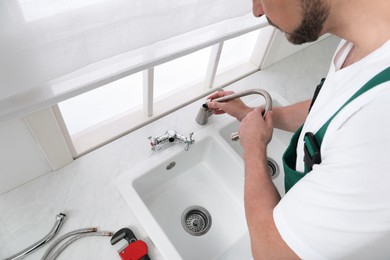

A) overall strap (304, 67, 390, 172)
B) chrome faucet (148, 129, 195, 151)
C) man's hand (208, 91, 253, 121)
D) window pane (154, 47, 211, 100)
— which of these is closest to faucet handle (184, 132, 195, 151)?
chrome faucet (148, 129, 195, 151)

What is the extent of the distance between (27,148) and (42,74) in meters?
0.31

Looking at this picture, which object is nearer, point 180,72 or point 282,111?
point 282,111

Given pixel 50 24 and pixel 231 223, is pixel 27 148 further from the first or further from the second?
pixel 231 223

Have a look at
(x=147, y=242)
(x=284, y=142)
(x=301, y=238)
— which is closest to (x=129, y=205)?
(x=147, y=242)

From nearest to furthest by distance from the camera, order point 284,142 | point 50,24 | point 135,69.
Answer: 1. point 50,24
2. point 135,69
3. point 284,142

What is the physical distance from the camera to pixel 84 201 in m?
0.81

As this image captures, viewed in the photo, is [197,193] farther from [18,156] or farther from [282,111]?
[18,156]

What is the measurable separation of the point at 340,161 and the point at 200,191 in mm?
664

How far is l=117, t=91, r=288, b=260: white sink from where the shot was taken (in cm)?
90

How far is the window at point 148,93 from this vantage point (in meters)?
0.89

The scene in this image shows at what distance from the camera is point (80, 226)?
0.76 metres

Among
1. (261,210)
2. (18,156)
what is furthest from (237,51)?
(18,156)

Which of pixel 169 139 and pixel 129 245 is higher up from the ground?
pixel 169 139

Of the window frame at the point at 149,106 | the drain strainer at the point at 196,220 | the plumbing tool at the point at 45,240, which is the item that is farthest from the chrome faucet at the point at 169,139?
the plumbing tool at the point at 45,240
